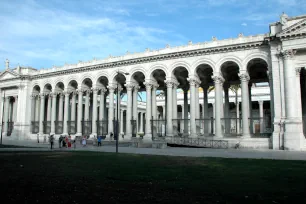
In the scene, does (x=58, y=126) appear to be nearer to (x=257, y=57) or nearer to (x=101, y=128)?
(x=101, y=128)

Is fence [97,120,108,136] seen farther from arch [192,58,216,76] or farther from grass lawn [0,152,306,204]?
grass lawn [0,152,306,204]

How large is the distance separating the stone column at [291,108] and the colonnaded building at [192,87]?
92mm

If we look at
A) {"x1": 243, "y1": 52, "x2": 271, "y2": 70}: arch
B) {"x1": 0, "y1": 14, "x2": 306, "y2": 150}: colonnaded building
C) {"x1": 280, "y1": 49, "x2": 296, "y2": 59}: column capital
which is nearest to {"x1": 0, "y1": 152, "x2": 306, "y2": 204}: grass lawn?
{"x1": 0, "y1": 14, "x2": 306, "y2": 150}: colonnaded building

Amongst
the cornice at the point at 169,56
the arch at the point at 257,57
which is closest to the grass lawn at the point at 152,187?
the arch at the point at 257,57

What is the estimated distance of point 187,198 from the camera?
755 cm

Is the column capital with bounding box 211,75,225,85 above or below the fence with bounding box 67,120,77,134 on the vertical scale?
above

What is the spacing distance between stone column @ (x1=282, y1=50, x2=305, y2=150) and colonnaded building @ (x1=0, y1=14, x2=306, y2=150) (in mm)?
92

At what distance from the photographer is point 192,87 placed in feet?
125

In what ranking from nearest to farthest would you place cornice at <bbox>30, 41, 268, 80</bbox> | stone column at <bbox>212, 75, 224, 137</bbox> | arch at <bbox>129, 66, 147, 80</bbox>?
cornice at <bbox>30, 41, 268, 80</bbox>
stone column at <bbox>212, 75, 224, 137</bbox>
arch at <bbox>129, 66, 147, 80</bbox>

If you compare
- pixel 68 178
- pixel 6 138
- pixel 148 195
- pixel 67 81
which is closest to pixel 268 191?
pixel 148 195

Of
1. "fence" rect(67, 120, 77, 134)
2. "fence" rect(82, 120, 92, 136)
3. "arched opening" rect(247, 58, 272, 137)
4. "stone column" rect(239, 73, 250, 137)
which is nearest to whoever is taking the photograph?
"stone column" rect(239, 73, 250, 137)

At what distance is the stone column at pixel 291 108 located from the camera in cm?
2906

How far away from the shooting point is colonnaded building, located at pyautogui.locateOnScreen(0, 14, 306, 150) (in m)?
30.9

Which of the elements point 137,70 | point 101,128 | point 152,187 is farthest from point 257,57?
point 152,187
